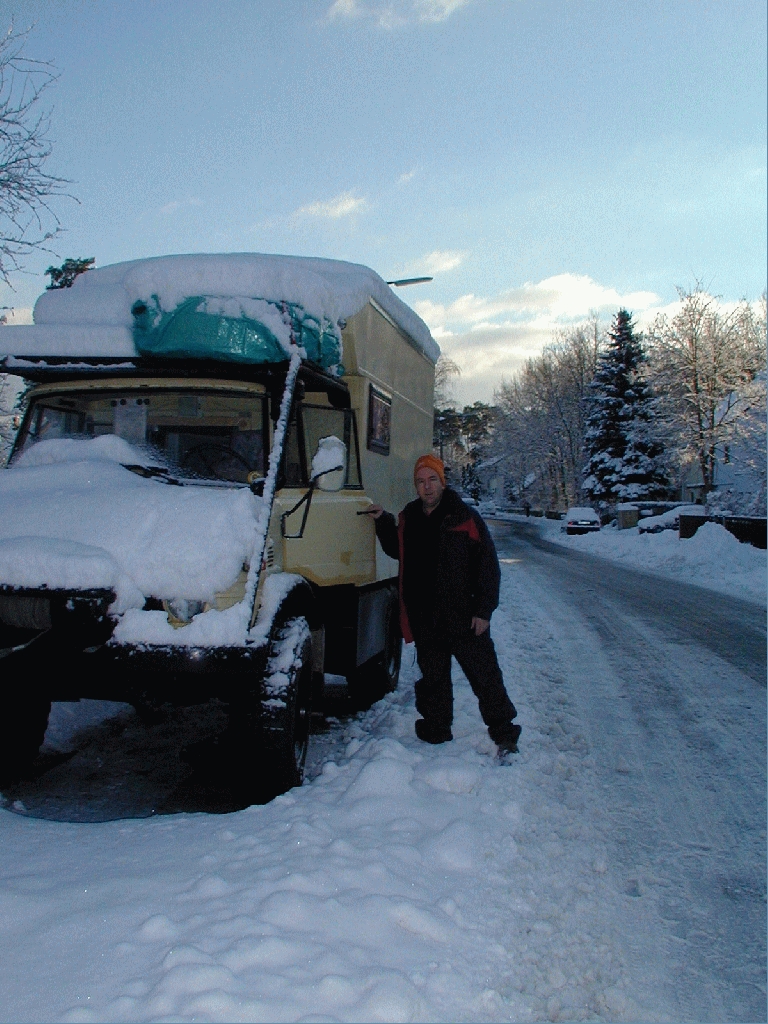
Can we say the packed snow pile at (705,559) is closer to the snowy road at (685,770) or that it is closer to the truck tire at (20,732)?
the snowy road at (685,770)

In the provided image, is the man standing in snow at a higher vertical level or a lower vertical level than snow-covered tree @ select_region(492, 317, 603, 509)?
lower

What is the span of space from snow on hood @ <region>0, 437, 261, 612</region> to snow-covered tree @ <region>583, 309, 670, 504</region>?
43.6 meters

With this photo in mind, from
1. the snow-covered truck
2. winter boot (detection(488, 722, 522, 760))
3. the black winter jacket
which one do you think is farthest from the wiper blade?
winter boot (detection(488, 722, 522, 760))

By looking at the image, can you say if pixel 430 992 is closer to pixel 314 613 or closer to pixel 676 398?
pixel 314 613

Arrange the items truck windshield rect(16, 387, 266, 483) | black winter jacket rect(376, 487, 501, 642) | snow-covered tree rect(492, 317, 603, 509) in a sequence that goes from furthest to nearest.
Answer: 1. snow-covered tree rect(492, 317, 603, 509)
2. black winter jacket rect(376, 487, 501, 642)
3. truck windshield rect(16, 387, 266, 483)

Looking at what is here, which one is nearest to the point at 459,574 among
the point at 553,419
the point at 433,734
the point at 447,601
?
the point at 447,601

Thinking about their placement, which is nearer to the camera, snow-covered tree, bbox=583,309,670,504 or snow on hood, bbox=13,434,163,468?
snow on hood, bbox=13,434,163,468

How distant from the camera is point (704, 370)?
4053 cm

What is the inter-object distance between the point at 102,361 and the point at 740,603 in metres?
11.7

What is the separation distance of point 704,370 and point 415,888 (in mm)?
41423

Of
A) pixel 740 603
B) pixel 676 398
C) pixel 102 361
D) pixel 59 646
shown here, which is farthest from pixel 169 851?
pixel 676 398

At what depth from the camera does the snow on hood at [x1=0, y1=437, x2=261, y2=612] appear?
3693 mm

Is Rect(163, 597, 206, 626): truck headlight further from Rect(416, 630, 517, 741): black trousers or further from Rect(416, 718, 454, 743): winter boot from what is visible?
Rect(416, 718, 454, 743): winter boot

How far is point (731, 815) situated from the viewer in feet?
14.6
